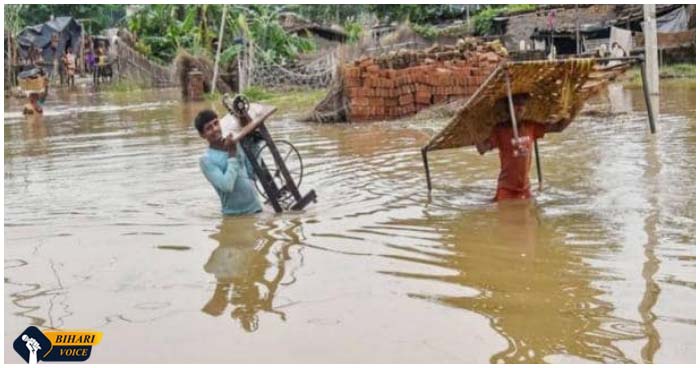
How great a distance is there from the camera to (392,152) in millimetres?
9805

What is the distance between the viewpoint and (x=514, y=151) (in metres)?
6.01

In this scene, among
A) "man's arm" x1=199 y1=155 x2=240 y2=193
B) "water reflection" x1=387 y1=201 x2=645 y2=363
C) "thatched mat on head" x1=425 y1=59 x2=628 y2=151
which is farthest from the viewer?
"thatched mat on head" x1=425 y1=59 x2=628 y2=151

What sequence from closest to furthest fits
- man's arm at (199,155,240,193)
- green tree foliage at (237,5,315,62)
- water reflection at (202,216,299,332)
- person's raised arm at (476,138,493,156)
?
water reflection at (202,216,299,332) < man's arm at (199,155,240,193) < person's raised arm at (476,138,493,156) < green tree foliage at (237,5,315,62)

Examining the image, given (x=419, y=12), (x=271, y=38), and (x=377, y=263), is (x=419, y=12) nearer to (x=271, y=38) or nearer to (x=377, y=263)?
(x=271, y=38)

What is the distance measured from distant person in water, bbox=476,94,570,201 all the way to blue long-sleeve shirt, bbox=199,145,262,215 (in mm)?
1777

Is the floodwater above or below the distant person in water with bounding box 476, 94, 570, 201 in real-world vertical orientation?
below

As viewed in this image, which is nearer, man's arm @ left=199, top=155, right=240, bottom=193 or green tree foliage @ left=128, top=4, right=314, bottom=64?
man's arm @ left=199, top=155, right=240, bottom=193

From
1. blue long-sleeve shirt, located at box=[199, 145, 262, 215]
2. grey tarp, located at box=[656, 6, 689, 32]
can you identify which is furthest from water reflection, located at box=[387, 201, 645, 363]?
grey tarp, located at box=[656, 6, 689, 32]

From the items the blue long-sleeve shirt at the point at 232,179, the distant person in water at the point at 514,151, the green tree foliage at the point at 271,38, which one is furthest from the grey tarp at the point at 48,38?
the distant person in water at the point at 514,151

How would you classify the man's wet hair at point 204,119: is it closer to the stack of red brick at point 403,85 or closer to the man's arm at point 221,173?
the man's arm at point 221,173

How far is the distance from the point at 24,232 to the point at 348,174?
3245mm

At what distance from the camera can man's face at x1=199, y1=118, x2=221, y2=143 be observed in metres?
5.52

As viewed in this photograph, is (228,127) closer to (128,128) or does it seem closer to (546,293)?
(546,293)

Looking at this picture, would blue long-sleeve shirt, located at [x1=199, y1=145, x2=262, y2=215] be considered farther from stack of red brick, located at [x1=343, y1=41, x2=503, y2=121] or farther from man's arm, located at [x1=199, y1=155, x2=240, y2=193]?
stack of red brick, located at [x1=343, y1=41, x2=503, y2=121]
